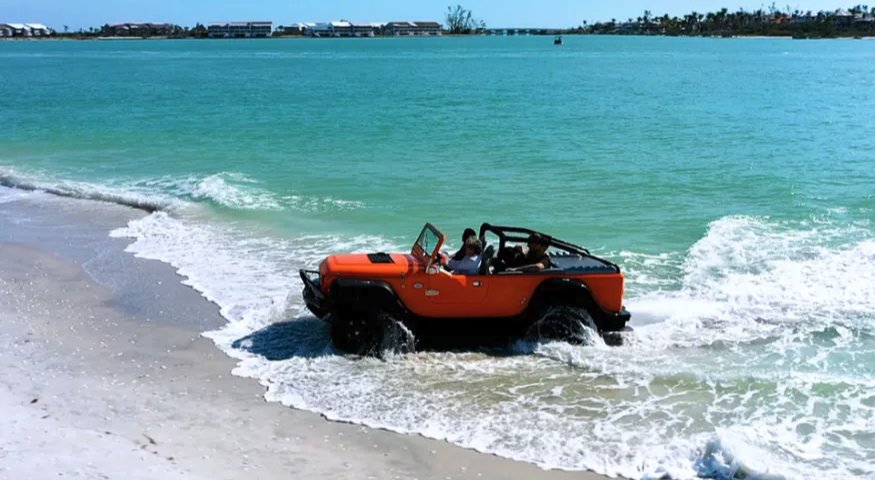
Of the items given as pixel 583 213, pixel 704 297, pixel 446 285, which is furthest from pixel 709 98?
pixel 446 285

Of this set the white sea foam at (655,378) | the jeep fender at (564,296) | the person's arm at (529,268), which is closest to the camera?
the white sea foam at (655,378)

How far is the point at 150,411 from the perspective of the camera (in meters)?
8.73

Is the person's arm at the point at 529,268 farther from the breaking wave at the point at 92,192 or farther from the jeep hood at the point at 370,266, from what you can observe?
the breaking wave at the point at 92,192

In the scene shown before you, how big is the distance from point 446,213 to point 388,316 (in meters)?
8.67

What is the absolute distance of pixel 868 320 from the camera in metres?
11.8

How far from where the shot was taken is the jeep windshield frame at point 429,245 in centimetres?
1061

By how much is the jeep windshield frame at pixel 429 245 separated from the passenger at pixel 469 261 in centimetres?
27

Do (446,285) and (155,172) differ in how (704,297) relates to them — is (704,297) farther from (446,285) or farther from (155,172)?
(155,172)

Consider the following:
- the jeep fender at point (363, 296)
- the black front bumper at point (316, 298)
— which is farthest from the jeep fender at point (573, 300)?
the black front bumper at point (316, 298)

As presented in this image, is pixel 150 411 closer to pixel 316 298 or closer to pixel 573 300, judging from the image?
pixel 316 298

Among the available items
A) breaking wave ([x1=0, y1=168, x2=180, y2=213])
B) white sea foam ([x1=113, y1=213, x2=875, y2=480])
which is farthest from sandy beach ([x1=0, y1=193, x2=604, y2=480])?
breaking wave ([x1=0, y1=168, x2=180, y2=213])

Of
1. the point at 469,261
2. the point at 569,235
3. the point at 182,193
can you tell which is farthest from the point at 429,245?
the point at 182,193

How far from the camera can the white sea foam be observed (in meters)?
8.13

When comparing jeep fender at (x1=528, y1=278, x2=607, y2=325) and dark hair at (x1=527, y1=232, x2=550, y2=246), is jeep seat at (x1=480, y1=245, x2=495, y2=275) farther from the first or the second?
jeep fender at (x1=528, y1=278, x2=607, y2=325)
